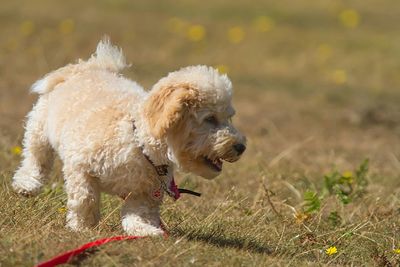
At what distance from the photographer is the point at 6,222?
18.2 feet

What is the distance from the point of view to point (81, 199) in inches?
216

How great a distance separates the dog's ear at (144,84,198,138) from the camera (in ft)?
16.7

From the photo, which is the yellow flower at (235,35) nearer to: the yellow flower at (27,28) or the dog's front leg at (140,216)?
the yellow flower at (27,28)

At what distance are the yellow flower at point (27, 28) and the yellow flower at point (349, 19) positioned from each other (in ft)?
21.4

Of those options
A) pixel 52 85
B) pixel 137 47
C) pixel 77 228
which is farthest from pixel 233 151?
pixel 137 47

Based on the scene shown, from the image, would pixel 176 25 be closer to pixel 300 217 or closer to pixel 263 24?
pixel 263 24

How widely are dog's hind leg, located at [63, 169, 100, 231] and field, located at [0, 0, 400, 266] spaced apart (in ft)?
0.30

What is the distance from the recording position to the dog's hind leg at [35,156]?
6.53 metres

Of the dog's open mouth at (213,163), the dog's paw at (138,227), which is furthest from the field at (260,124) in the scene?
the dog's open mouth at (213,163)

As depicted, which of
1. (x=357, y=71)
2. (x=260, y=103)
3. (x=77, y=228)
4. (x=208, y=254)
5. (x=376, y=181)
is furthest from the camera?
(x=357, y=71)

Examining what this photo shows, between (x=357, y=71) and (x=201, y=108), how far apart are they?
10.5m

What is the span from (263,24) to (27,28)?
14.9 feet

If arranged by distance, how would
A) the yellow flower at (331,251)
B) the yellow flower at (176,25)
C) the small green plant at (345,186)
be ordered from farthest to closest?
the yellow flower at (176,25) → the small green plant at (345,186) → the yellow flower at (331,251)

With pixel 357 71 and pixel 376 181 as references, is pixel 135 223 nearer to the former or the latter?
pixel 376 181
